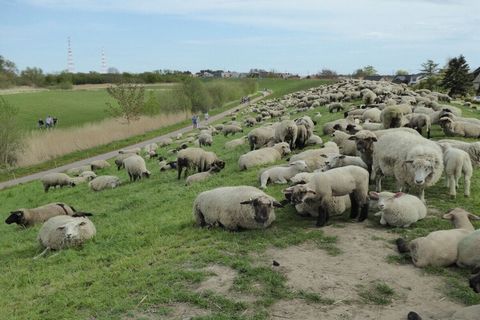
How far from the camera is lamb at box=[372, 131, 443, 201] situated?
9.07 meters

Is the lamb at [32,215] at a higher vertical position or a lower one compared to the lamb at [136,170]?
lower

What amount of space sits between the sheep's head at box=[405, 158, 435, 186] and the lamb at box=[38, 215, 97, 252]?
310 inches

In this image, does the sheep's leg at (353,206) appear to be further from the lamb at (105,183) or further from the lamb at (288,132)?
the lamb at (105,183)

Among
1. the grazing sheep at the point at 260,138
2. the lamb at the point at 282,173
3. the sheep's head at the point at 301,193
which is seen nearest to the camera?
the sheep's head at the point at 301,193

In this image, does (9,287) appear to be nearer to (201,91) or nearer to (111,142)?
(111,142)

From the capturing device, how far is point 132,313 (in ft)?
20.2

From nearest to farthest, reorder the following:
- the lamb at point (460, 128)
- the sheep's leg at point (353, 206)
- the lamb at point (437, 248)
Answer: the lamb at point (437, 248) → the sheep's leg at point (353, 206) → the lamb at point (460, 128)

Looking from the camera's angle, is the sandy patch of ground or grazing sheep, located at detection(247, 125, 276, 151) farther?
grazing sheep, located at detection(247, 125, 276, 151)

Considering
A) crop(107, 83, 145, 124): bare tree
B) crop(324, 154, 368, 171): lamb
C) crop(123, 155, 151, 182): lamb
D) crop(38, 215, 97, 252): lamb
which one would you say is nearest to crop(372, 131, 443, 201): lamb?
crop(324, 154, 368, 171): lamb

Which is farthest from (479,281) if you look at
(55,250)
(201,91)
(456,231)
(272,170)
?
(201,91)

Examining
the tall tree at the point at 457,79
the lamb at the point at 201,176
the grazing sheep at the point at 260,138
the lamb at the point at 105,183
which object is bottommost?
the lamb at the point at 105,183

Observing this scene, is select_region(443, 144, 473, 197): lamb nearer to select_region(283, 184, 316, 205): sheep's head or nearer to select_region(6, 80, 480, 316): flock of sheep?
select_region(6, 80, 480, 316): flock of sheep

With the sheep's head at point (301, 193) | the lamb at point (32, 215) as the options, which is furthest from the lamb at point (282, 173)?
the lamb at point (32, 215)

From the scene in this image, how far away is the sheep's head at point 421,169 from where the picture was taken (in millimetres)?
8977
